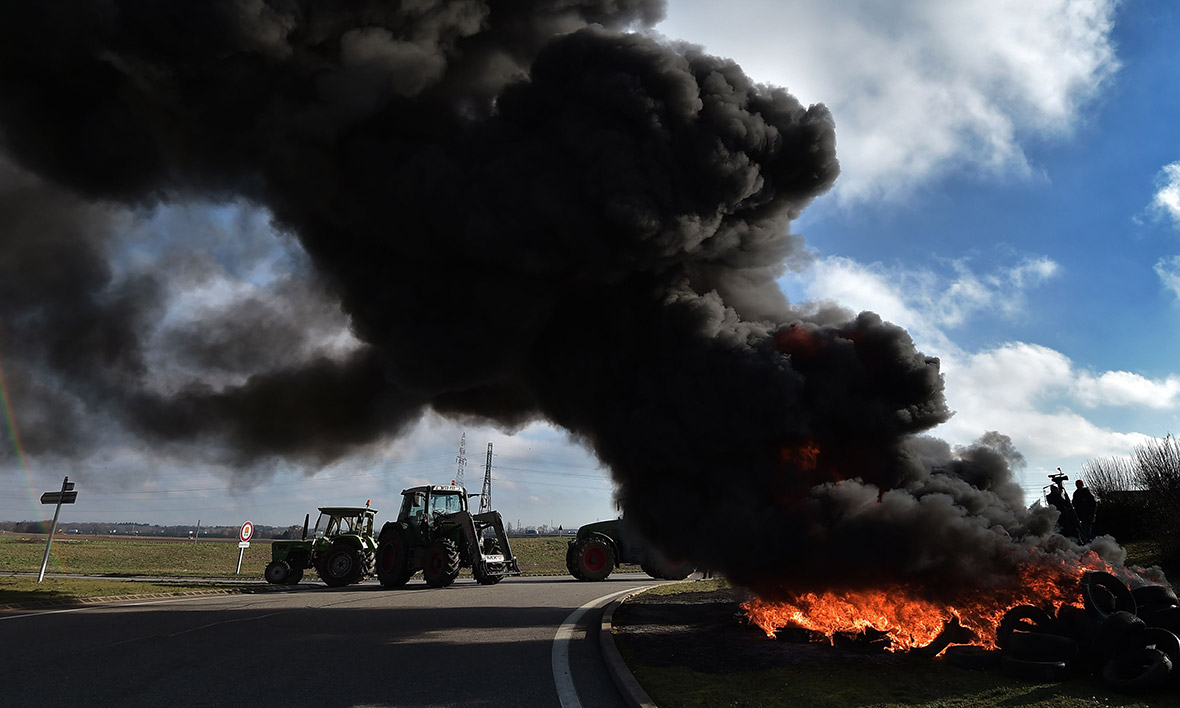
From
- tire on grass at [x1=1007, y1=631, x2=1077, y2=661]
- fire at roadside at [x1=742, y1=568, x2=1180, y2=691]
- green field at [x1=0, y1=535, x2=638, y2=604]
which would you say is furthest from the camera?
green field at [x1=0, y1=535, x2=638, y2=604]

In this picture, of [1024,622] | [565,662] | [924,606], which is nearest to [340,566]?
[565,662]

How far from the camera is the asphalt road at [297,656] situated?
5.74 m

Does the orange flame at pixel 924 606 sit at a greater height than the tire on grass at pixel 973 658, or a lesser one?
greater

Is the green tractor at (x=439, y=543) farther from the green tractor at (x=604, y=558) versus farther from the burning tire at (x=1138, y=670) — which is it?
the burning tire at (x=1138, y=670)

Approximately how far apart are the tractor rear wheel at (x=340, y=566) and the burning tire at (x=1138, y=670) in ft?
59.6

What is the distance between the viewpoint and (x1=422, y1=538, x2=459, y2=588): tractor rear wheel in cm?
1698

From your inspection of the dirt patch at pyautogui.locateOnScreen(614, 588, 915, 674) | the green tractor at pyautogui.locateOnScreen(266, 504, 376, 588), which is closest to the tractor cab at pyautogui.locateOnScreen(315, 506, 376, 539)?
the green tractor at pyautogui.locateOnScreen(266, 504, 376, 588)

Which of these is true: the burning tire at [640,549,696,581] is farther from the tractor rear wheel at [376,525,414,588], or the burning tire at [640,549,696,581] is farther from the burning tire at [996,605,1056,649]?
the burning tire at [996,605,1056,649]

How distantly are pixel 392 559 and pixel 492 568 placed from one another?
2.81 m

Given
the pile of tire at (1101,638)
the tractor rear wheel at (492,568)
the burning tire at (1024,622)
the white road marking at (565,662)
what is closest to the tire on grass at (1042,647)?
the pile of tire at (1101,638)

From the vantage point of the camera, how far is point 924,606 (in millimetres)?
7516

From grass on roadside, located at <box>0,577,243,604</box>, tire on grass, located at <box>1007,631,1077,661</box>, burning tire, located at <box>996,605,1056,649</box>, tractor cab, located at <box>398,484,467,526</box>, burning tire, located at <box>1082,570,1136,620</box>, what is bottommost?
tire on grass, located at <box>1007,631,1077,661</box>

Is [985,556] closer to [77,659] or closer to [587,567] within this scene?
[77,659]

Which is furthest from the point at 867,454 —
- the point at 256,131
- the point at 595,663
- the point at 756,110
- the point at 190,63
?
the point at 190,63
